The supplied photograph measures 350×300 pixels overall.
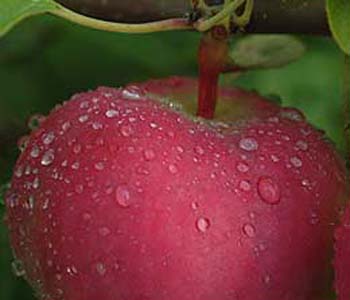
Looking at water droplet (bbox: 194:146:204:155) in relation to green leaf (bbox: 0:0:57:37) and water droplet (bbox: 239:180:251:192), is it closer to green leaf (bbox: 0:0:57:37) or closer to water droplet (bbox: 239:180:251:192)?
water droplet (bbox: 239:180:251:192)

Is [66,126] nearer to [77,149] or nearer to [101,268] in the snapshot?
[77,149]

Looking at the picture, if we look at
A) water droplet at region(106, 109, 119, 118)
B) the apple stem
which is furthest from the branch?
water droplet at region(106, 109, 119, 118)

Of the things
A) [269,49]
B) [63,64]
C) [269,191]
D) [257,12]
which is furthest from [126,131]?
[63,64]

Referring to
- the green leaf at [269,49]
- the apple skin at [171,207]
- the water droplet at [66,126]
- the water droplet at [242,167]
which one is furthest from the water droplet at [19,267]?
the green leaf at [269,49]

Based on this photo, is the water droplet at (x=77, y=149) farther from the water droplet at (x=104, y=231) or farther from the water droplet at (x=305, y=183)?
the water droplet at (x=305, y=183)

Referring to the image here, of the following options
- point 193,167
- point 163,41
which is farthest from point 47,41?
point 193,167

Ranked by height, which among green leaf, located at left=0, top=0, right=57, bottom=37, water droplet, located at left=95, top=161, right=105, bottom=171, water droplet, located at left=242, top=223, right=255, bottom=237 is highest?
green leaf, located at left=0, top=0, right=57, bottom=37

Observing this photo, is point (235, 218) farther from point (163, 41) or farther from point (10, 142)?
point (163, 41)
